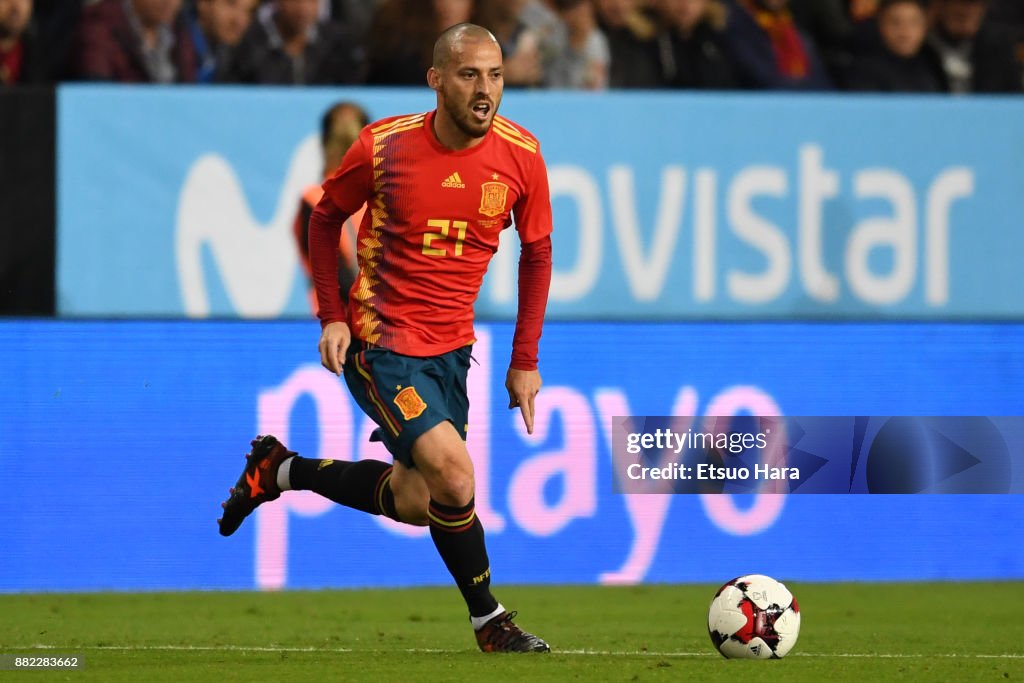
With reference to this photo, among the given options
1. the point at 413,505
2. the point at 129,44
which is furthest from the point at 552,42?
the point at 413,505

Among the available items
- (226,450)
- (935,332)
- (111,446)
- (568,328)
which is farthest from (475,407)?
(935,332)

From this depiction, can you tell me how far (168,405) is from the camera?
8.56m

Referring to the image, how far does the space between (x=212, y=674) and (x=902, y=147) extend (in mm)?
6339

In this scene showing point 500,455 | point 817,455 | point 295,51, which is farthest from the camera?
point 295,51

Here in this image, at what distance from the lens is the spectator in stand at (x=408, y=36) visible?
10.3 m

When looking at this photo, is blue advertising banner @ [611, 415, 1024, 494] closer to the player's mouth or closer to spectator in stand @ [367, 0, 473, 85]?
spectator in stand @ [367, 0, 473, 85]

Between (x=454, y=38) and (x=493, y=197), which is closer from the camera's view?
(x=454, y=38)

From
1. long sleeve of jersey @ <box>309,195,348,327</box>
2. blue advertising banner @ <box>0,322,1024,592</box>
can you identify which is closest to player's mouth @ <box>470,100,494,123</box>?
long sleeve of jersey @ <box>309,195,348,327</box>

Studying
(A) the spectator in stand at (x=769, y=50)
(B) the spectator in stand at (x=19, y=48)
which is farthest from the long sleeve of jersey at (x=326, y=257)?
(A) the spectator in stand at (x=769, y=50)

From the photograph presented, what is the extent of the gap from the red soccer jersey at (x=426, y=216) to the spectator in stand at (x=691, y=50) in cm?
508

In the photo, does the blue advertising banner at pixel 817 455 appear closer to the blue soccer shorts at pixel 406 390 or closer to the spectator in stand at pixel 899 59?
the blue soccer shorts at pixel 406 390

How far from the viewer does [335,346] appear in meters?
5.82

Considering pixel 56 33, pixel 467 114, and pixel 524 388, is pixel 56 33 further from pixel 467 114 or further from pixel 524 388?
pixel 524 388

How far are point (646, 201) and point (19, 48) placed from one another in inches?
147
